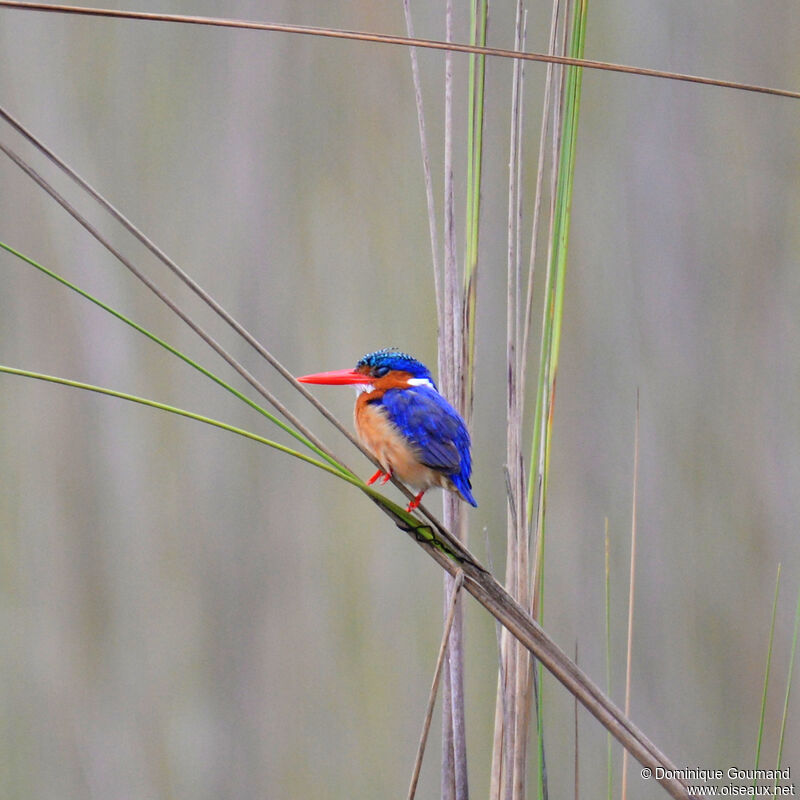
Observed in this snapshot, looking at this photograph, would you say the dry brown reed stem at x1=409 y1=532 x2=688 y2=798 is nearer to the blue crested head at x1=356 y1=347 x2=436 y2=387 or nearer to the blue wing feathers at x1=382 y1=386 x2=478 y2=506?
the blue wing feathers at x1=382 y1=386 x2=478 y2=506

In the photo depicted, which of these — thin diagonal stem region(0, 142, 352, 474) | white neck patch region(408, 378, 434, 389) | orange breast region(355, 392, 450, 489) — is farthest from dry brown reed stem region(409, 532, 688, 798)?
white neck patch region(408, 378, 434, 389)

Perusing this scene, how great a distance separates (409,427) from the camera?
3.07 ft

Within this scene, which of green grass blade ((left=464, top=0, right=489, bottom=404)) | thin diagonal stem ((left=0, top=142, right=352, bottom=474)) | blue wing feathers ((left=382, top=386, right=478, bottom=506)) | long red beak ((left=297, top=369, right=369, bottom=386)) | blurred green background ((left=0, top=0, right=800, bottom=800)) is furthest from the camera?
blurred green background ((left=0, top=0, right=800, bottom=800))

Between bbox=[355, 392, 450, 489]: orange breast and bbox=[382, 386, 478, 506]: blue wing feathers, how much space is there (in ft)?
0.04

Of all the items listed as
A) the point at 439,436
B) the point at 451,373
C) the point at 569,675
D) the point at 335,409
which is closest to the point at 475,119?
the point at 451,373

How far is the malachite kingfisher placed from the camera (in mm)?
906

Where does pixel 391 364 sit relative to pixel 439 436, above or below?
above

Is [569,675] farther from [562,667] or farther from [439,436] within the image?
[439,436]

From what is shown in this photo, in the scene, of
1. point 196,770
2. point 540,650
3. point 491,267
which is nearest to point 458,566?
point 540,650

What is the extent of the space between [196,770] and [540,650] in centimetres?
132

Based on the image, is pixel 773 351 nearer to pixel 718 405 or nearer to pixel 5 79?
pixel 718 405

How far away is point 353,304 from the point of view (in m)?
1.73

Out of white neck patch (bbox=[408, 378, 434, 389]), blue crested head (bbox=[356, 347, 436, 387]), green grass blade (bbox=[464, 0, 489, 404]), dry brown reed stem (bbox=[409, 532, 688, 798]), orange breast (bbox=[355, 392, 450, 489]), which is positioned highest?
green grass blade (bbox=[464, 0, 489, 404])

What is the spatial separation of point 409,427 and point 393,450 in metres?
0.03
